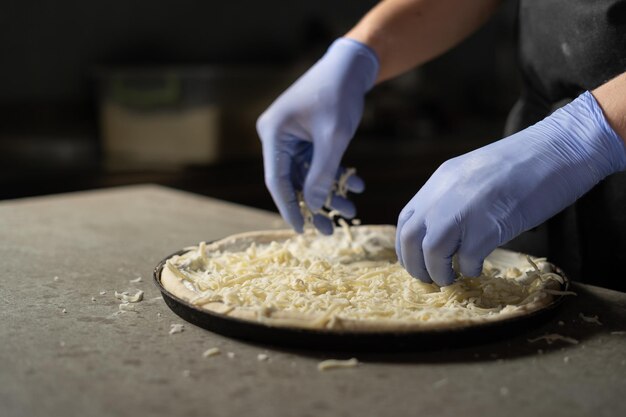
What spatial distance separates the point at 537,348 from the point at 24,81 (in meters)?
3.27

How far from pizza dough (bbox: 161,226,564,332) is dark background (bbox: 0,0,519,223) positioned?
1693 mm

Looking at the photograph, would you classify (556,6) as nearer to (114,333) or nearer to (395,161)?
(114,333)

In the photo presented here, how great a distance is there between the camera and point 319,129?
67.9 inches

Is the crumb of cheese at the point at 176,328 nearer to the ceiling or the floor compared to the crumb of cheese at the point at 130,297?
nearer to the ceiling

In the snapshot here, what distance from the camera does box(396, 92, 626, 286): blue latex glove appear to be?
1.20 meters

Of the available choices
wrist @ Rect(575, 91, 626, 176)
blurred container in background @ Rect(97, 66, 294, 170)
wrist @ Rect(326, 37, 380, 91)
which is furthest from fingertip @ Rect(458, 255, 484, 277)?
blurred container in background @ Rect(97, 66, 294, 170)

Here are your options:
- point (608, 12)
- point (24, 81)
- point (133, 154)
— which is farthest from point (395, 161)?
point (608, 12)

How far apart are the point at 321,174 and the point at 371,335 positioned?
2.28 feet

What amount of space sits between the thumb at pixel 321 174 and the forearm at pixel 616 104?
0.62 metres

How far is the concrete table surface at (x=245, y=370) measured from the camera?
0.90 meters

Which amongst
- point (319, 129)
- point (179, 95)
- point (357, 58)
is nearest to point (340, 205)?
point (319, 129)

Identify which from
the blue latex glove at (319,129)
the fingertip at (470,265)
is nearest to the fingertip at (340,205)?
the blue latex glove at (319,129)

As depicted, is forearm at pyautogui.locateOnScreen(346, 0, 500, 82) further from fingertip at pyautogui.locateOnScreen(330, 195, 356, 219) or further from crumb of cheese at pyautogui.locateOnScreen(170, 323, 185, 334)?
crumb of cheese at pyautogui.locateOnScreen(170, 323, 185, 334)

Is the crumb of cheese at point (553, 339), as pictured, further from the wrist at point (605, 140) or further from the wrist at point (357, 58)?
the wrist at point (357, 58)
